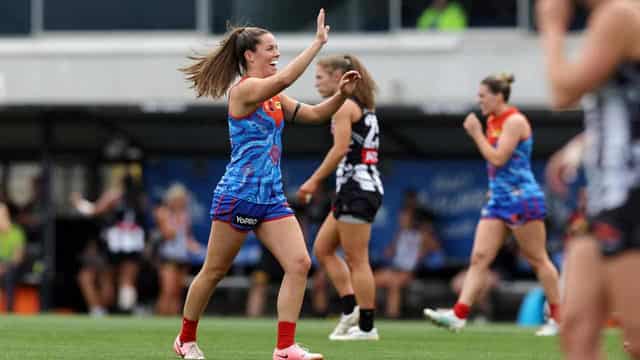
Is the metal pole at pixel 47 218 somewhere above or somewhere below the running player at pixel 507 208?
below

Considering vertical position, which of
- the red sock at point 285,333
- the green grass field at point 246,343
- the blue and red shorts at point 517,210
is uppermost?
the blue and red shorts at point 517,210

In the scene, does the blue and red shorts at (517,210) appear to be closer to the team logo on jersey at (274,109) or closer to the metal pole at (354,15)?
the team logo on jersey at (274,109)

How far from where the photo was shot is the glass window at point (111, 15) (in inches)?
885

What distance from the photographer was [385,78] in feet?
70.5

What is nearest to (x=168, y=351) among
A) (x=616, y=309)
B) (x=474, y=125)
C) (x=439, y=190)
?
(x=474, y=125)

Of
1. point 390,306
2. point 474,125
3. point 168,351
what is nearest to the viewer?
point 168,351

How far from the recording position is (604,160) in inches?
211

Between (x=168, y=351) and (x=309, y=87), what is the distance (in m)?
11.6

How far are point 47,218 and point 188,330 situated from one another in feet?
42.7

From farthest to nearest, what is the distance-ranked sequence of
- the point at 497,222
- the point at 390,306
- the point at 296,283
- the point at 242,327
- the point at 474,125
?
the point at 390,306 < the point at 242,327 < the point at 497,222 < the point at 474,125 < the point at 296,283

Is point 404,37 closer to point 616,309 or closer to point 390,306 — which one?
point 390,306

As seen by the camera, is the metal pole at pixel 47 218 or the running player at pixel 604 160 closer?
the running player at pixel 604 160

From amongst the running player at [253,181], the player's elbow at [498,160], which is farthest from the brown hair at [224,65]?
the player's elbow at [498,160]

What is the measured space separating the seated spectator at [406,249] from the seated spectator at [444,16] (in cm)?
235
